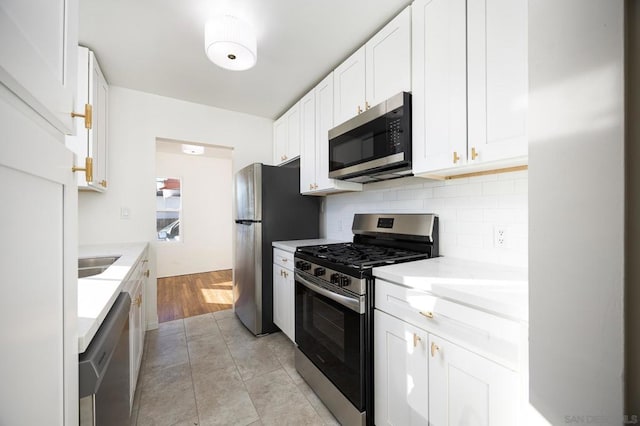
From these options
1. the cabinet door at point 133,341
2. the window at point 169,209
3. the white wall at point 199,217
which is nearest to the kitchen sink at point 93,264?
the cabinet door at point 133,341

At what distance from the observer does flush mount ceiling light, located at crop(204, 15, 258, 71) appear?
1.62 metres

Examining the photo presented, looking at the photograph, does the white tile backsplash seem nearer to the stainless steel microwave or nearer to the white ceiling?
the stainless steel microwave

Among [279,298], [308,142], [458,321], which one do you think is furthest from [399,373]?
[308,142]

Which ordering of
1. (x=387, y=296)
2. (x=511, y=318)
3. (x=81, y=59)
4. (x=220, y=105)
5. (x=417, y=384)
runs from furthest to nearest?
(x=220, y=105)
(x=81, y=59)
(x=387, y=296)
(x=417, y=384)
(x=511, y=318)

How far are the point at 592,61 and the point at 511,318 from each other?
76cm

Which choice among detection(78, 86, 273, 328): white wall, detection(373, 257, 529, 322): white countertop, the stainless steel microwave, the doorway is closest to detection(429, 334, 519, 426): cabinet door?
detection(373, 257, 529, 322): white countertop

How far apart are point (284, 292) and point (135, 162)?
6.90 feet

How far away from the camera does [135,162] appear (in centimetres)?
277

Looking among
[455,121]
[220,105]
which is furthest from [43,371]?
[220,105]

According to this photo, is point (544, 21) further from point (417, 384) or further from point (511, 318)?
point (417, 384)

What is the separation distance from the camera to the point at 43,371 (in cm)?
51

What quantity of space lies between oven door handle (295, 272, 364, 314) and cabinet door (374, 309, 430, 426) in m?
0.10

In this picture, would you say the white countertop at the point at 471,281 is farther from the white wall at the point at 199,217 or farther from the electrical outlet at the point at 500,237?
the white wall at the point at 199,217

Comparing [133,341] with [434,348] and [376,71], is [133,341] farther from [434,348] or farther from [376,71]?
[376,71]
